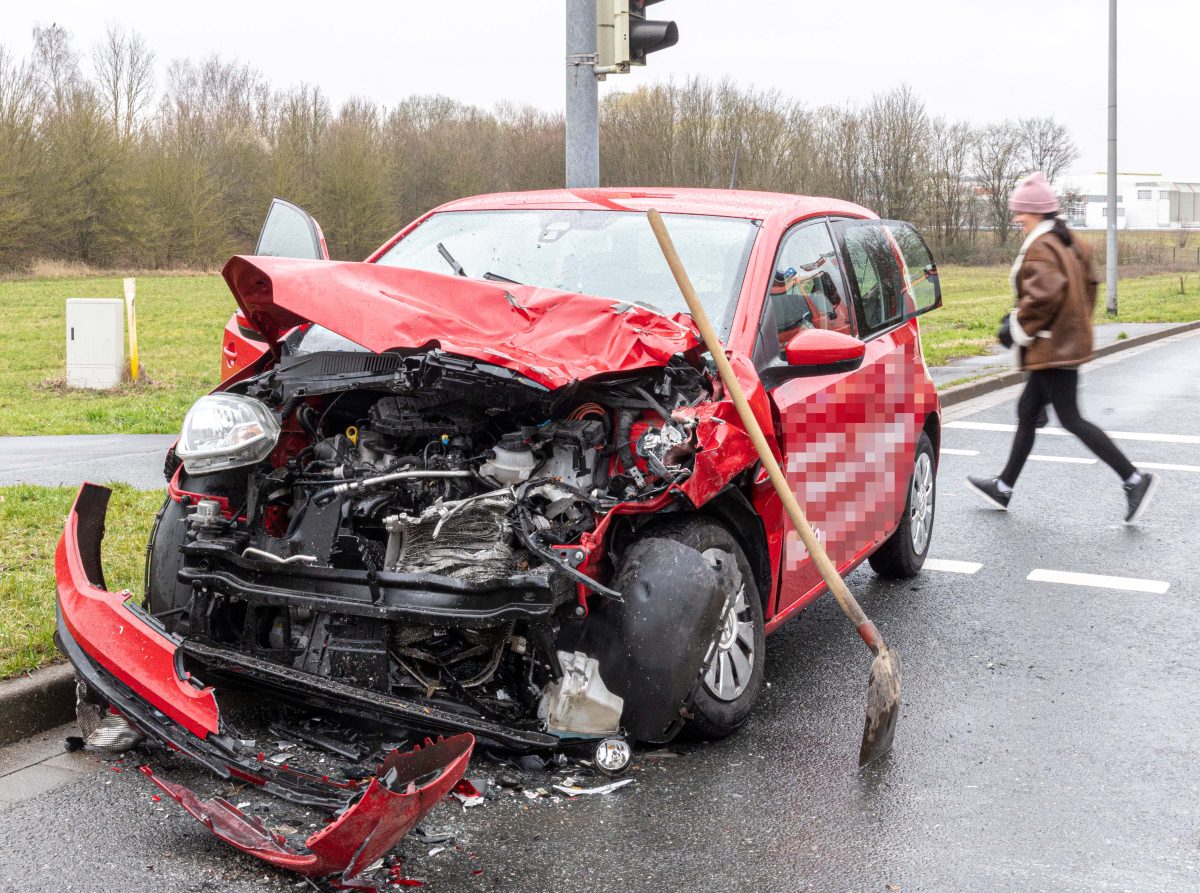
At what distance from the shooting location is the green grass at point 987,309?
61.8 ft

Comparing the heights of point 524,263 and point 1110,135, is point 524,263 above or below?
below

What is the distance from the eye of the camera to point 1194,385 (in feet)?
49.8

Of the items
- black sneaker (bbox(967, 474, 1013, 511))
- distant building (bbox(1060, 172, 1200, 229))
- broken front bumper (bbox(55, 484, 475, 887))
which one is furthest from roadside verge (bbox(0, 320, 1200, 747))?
distant building (bbox(1060, 172, 1200, 229))

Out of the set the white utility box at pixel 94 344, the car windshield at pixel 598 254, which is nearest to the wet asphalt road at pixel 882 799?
the car windshield at pixel 598 254

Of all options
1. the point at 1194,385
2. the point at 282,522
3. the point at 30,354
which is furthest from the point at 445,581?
the point at 30,354

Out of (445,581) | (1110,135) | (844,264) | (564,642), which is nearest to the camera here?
(445,581)

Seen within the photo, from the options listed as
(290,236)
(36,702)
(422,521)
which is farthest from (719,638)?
(290,236)

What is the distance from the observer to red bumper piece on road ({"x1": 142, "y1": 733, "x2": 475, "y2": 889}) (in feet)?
9.92

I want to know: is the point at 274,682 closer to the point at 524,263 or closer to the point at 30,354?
the point at 524,263

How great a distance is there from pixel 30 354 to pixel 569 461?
16.7 metres

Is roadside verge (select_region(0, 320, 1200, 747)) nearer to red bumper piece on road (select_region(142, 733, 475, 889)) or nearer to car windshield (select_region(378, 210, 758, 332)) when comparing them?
red bumper piece on road (select_region(142, 733, 475, 889))

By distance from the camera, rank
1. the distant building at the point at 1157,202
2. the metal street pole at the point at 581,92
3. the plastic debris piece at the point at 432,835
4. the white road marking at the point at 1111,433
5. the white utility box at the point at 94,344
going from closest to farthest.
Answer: the plastic debris piece at the point at 432,835, the metal street pole at the point at 581,92, the white road marking at the point at 1111,433, the white utility box at the point at 94,344, the distant building at the point at 1157,202

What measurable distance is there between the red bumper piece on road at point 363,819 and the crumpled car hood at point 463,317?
3.78ft

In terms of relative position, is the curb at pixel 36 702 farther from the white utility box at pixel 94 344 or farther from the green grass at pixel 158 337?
the white utility box at pixel 94 344
